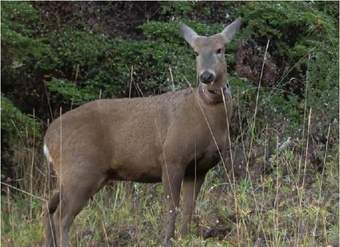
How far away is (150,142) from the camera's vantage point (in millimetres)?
7730

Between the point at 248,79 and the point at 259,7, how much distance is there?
2.90ft

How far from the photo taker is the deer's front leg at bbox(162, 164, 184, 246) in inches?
292

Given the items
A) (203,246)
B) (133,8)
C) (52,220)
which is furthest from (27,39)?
(203,246)

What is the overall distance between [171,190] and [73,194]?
94cm

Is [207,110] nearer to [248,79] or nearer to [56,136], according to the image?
[56,136]

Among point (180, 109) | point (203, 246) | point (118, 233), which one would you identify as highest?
point (180, 109)

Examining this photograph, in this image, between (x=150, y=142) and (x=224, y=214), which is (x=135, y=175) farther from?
(x=224, y=214)

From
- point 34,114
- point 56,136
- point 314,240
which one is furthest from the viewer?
point 34,114

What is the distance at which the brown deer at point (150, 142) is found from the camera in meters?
7.44

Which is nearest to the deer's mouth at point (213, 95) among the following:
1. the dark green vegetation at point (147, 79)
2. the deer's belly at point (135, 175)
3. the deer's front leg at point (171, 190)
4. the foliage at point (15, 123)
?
the deer's front leg at point (171, 190)

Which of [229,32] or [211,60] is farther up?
[229,32]

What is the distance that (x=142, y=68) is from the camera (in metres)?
10.2

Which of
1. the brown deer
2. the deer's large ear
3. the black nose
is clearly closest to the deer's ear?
the brown deer

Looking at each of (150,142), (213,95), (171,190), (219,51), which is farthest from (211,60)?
(171,190)
